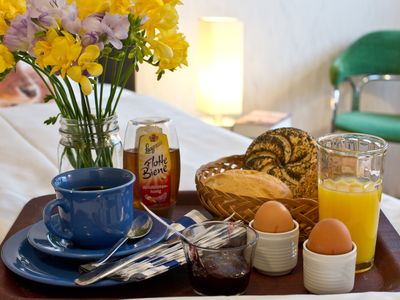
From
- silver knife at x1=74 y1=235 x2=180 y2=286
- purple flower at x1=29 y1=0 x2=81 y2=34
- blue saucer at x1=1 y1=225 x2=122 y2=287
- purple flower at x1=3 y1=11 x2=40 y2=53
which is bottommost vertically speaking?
blue saucer at x1=1 y1=225 x2=122 y2=287

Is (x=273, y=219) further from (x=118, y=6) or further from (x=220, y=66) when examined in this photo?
(x=220, y=66)

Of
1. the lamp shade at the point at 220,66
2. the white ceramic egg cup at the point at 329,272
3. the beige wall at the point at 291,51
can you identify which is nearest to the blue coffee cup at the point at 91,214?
the white ceramic egg cup at the point at 329,272

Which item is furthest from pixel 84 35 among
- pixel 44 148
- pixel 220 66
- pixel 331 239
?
pixel 220 66

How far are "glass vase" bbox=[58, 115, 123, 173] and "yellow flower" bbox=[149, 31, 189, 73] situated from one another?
0.12 metres

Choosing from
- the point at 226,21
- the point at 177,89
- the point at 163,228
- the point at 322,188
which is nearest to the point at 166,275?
the point at 163,228

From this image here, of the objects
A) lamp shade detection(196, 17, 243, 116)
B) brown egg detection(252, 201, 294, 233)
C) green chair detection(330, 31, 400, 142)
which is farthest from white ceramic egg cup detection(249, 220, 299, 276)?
green chair detection(330, 31, 400, 142)

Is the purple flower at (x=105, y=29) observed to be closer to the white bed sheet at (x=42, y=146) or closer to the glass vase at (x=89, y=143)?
the glass vase at (x=89, y=143)

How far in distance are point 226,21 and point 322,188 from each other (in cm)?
197

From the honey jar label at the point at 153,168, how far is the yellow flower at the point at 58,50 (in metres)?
0.23

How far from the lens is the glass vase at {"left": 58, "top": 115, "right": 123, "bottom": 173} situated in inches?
34.9

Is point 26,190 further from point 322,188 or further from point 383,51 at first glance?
point 383,51

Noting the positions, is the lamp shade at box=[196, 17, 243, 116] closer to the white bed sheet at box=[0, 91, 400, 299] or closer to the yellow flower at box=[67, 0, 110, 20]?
the white bed sheet at box=[0, 91, 400, 299]

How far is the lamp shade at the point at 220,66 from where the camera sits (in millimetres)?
2701

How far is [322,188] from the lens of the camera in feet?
2.73
